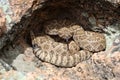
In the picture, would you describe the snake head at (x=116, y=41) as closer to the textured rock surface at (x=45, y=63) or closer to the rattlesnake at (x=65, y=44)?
the textured rock surface at (x=45, y=63)

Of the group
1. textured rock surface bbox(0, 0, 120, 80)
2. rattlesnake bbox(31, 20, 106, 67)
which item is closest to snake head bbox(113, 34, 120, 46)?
textured rock surface bbox(0, 0, 120, 80)

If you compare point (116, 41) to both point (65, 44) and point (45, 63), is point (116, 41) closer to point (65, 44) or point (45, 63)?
point (65, 44)

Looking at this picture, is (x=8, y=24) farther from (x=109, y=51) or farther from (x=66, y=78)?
(x=109, y=51)

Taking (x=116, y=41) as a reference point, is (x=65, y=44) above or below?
below

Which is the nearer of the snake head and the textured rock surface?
the textured rock surface


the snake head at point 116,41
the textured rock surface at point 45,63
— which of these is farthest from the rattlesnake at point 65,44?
the snake head at point 116,41

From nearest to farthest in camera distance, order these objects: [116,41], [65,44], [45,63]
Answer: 1. [116,41]
2. [45,63]
3. [65,44]

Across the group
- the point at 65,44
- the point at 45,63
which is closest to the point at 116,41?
the point at 65,44

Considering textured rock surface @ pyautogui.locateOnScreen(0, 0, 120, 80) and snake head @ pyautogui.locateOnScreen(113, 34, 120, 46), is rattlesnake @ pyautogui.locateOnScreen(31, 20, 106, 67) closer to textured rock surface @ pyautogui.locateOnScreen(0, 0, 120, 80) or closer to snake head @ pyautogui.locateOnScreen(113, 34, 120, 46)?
textured rock surface @ pyautogui.locateOnScreen(0, 0, 120, 80)

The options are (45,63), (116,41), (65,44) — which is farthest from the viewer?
(65,44)

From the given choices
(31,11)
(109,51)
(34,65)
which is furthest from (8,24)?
(109,51)
